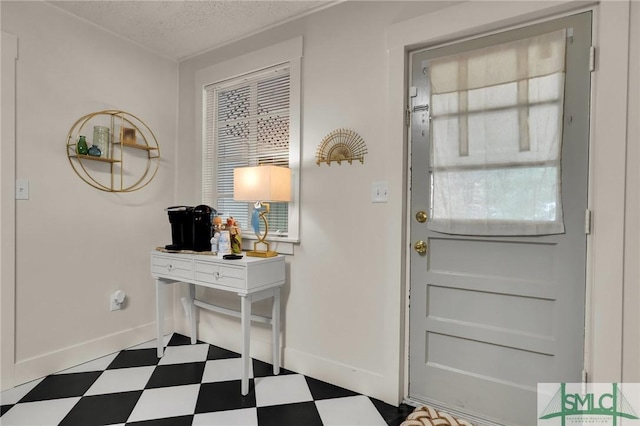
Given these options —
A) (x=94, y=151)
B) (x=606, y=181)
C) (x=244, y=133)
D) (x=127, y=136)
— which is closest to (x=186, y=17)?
(x=244, y=133)

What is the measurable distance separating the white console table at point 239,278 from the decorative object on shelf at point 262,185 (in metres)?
0.15

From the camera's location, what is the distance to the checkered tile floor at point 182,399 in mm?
1754

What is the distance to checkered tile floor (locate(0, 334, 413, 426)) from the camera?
1.75 metres

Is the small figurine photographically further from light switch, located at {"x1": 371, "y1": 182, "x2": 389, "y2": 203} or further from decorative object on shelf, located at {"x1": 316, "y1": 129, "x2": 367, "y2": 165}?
light switch, located at {"x1": 371, "y1": 182, "x2": 389, "y2": 203}

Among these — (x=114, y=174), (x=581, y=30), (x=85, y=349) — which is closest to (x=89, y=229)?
(x=114, y=174)

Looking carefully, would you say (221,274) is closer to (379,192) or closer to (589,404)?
(379,192)

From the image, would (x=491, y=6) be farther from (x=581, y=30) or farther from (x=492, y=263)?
(x=492, y=263)

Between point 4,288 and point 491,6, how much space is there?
121 inches

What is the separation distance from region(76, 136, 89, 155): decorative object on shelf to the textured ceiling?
86cm

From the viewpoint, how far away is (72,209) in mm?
2338

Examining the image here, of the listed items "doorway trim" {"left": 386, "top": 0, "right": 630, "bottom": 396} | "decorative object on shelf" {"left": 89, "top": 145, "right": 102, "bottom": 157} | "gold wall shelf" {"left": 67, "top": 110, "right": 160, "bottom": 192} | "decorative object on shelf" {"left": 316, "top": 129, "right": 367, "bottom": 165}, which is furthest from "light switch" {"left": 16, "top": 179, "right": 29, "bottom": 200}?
"doorway trim" {"left": 386, "top": 0, "right": 630, "bottom": 396}

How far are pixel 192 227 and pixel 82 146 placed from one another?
895 mm

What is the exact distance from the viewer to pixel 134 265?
2.72 m

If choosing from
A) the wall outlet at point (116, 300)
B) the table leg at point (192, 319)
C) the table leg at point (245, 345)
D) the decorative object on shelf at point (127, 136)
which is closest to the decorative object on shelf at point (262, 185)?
the table leg at point (245, 345)
